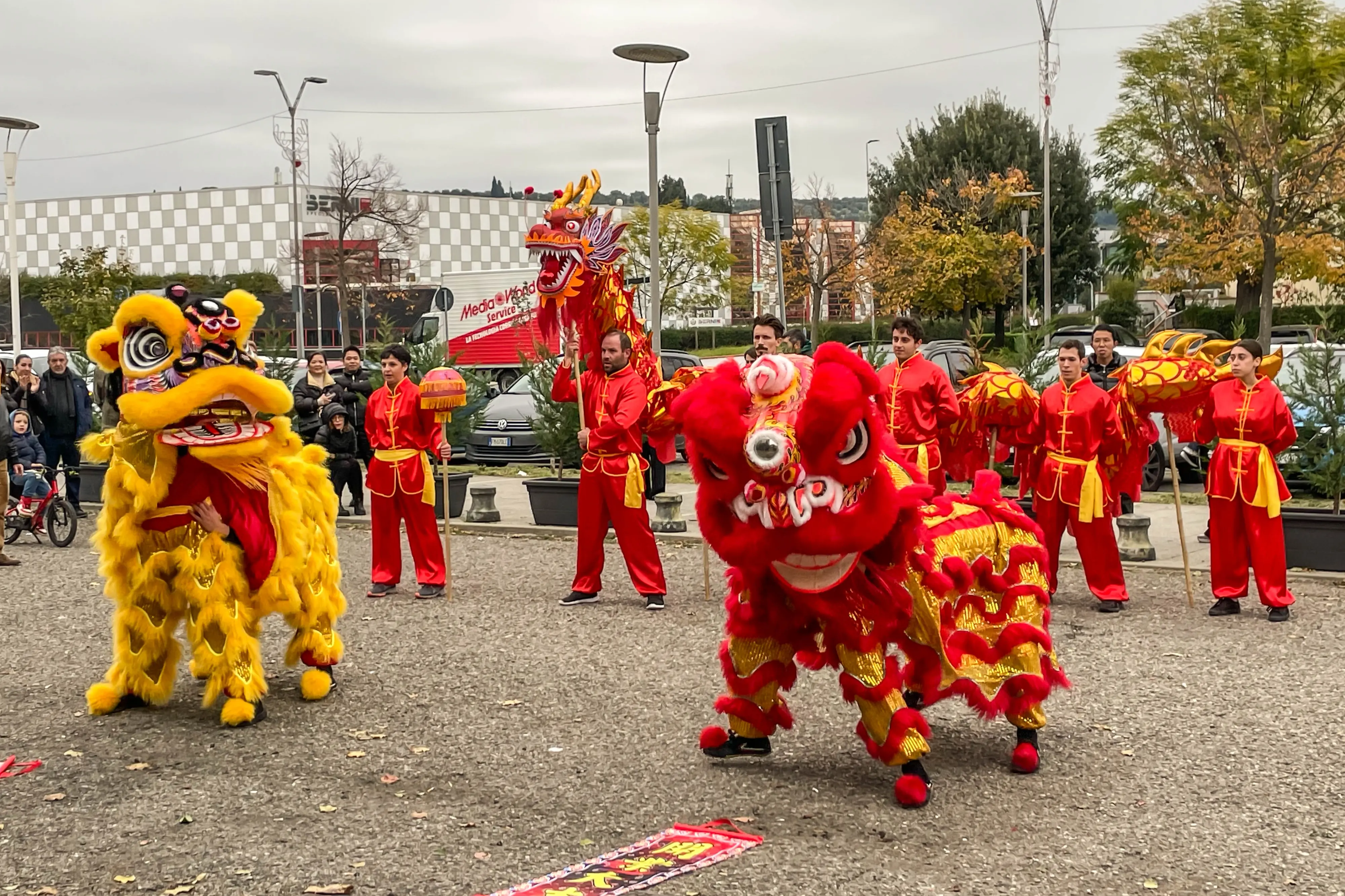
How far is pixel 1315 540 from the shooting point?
10.2 meters

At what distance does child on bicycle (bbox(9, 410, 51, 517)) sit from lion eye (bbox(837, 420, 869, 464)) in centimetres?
1086

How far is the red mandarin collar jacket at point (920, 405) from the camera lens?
8867 mm

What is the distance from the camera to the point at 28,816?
205 inches

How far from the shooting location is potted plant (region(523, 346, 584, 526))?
13773 mm

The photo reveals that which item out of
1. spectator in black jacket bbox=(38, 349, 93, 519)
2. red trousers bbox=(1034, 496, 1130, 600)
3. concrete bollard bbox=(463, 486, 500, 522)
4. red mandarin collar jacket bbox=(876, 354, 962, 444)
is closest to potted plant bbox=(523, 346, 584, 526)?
concrete bollard bbox=(463, 486, 500, 522)

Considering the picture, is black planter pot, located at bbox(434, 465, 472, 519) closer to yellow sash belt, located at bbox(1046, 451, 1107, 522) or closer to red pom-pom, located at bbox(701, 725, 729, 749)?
yellow sash belt, located at bbox(1046, 451, 1107, 522)

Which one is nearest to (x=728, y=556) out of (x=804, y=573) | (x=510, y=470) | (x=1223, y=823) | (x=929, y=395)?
(x=804, y=573)

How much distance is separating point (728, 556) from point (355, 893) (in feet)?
5.53

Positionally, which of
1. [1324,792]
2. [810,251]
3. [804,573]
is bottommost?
[1324,792]

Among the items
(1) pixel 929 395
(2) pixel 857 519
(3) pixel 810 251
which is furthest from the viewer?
(3) pixel 810 251

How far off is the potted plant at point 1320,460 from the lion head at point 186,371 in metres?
7.44

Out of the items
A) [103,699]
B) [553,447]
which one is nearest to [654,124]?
[553,447]

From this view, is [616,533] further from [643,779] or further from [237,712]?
[643,779]

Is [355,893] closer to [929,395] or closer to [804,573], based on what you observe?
[804,573]
